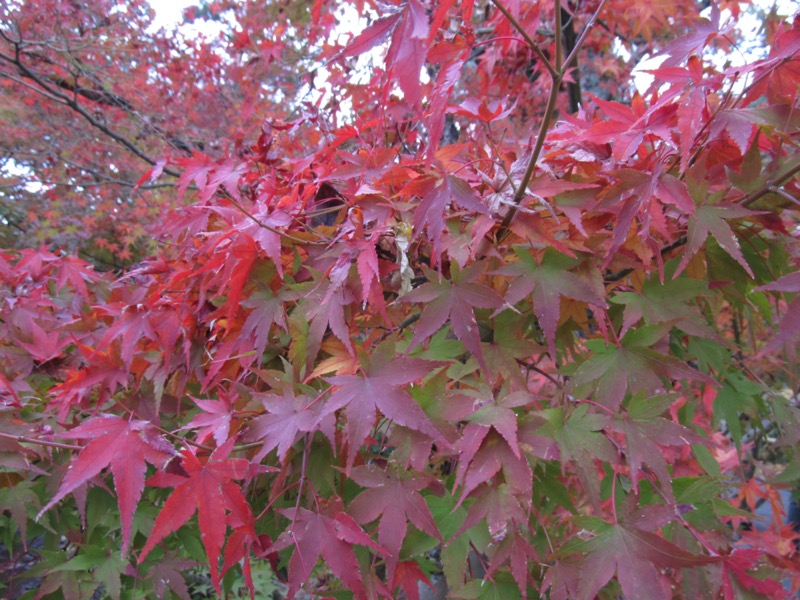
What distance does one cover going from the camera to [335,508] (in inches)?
34.1

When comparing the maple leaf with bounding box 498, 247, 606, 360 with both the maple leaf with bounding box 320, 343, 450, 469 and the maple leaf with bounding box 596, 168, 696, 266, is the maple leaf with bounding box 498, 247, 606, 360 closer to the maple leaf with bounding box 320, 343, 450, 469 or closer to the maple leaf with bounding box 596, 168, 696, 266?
the maple leaf with bounding box 596, 168, 696, 266

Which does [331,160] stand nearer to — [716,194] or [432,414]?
[432,414]

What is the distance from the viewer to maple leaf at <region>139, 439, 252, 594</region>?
2.45ft

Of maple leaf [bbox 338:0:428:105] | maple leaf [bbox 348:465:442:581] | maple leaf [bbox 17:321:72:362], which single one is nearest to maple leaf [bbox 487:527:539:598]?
maple leaf [bbox 348:465:442:581]

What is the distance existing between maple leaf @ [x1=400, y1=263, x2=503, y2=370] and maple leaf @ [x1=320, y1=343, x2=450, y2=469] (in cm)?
4

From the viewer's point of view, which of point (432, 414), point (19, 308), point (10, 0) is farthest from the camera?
point (10, 0)

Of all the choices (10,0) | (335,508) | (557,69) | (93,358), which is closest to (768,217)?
(557,69)

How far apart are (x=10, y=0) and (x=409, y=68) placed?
4.02 meters

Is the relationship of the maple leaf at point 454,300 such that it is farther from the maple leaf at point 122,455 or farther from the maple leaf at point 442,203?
the maple leaf at point 122,455

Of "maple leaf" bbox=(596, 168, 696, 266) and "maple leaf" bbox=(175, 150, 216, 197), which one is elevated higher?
"maple leaf" bbox=(175, 150, 216, 197)

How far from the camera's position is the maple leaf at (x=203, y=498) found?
0.75m

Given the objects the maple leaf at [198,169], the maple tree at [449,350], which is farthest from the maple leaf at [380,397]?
the maple leaf at [198,169]

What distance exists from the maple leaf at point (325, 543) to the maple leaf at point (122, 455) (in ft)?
0.76

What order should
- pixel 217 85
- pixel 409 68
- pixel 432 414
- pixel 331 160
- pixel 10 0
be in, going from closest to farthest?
pixel 409 68 < pixel 432 414 < pixel 331 160 < pixel 10 0 < pixel 217 85
